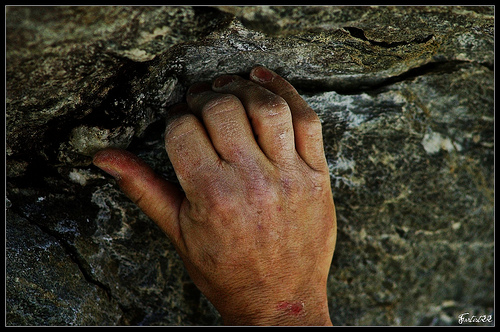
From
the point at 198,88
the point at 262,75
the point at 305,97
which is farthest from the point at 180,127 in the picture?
the point at 305,97

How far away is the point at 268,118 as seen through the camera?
126 centimetres

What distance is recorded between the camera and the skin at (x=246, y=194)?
126 centimetres

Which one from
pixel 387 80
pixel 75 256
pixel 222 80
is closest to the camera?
pixel 222 80

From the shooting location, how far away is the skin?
1.26 metres

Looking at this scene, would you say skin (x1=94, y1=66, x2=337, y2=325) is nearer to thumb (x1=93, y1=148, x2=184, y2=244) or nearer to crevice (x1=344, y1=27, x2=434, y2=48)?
thumb (x1=93, y1=148, x2=184, y2=244)

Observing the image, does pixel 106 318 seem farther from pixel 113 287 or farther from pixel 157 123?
pixel 157 123

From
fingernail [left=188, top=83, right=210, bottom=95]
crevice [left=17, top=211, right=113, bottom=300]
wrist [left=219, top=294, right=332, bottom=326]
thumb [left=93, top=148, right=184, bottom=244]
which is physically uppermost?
fingernail [left=188, top=83, right=210, bottom=95]

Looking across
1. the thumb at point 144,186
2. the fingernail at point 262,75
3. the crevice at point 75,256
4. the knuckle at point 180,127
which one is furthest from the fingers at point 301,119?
the crevice at point 75,256

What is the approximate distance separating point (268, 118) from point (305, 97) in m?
0.33

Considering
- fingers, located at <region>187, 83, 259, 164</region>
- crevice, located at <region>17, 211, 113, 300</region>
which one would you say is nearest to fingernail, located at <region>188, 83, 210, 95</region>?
fingers, located at <region>187, 83, 259, 164</region>

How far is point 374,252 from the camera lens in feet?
6.12

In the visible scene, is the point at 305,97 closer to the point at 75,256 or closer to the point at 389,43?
the point at 389,43

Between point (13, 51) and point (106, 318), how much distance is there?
37.4 inches

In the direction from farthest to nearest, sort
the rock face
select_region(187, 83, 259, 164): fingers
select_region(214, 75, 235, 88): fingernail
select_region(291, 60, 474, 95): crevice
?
select_region(291, 60, 474, 95): crevice < select_region(214, 75, 235, 88): fingernail < select_region(187, 83, 259, 164): fingers < the rock face
